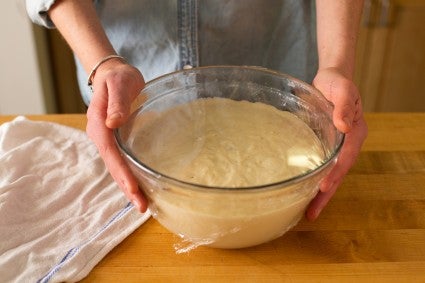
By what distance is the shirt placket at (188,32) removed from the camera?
1054 mm

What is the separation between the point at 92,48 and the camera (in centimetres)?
89

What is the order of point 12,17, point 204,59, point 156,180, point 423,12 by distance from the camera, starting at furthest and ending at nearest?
point 423,12 < point 12,17 < point 204,59 < point 156,180

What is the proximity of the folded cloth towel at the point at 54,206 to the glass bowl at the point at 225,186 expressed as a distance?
114 millimetres

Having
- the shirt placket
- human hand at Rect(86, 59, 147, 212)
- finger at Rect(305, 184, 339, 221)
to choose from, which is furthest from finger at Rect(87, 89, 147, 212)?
the shirt placket

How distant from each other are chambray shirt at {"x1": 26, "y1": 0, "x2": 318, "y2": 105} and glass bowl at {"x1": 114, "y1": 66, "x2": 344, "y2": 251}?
223mm

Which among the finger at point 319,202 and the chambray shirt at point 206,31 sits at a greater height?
the chambray shirt at point 206,31

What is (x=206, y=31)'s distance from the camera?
1.09 metres

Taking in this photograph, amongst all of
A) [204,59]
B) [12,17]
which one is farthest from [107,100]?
[12,17]

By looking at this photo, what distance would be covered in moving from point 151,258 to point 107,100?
0.77 ft

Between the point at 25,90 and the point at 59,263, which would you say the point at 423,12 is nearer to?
the point at 25,90

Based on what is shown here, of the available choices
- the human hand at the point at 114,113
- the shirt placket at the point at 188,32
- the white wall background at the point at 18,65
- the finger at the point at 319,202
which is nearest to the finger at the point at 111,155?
the human hand at the point at 114,113

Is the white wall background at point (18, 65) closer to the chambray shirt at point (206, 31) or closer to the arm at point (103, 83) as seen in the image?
the chambray shirt at point (206, 31)

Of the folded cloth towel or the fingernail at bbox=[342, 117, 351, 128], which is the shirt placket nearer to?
the folded cloth towel

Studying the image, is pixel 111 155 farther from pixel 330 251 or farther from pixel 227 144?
pixel 330 251
